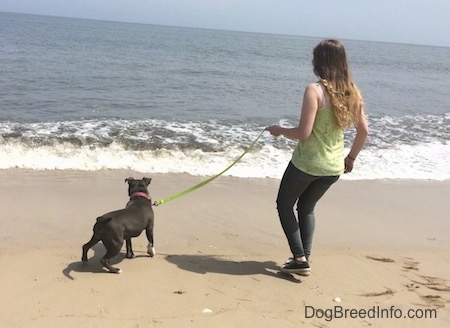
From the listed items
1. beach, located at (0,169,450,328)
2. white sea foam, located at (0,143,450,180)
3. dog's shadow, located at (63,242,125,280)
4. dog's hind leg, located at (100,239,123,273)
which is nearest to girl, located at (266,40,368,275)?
beach, located at (0,169,450,328)

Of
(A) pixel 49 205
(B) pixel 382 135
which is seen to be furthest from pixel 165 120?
(A) pixel 49 205

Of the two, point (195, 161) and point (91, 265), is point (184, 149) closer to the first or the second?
point (195, 161)

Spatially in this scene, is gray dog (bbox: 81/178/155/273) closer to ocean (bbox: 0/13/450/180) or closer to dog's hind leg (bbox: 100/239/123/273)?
dog's hind leg (bbox: 100/239/123/273)

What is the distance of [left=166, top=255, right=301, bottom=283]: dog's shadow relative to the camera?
4.34 metres

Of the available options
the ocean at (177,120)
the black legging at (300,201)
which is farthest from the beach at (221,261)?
the ocean at (177,120)

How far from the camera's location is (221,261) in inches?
181

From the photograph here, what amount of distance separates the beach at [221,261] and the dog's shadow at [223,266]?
0.04 feet

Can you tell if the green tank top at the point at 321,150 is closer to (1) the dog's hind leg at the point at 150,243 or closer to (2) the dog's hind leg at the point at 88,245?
(1) the dog's hind leg at the point at 150,243

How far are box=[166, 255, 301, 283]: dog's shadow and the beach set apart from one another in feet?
0.04

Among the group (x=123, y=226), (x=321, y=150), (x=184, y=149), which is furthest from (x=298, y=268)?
(x=184, y=149)

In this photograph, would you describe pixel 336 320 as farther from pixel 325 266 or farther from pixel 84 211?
pixel 84 211

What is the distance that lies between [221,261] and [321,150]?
1587mm

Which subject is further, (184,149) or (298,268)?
(184,149)

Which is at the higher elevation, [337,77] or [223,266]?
[337,77]
